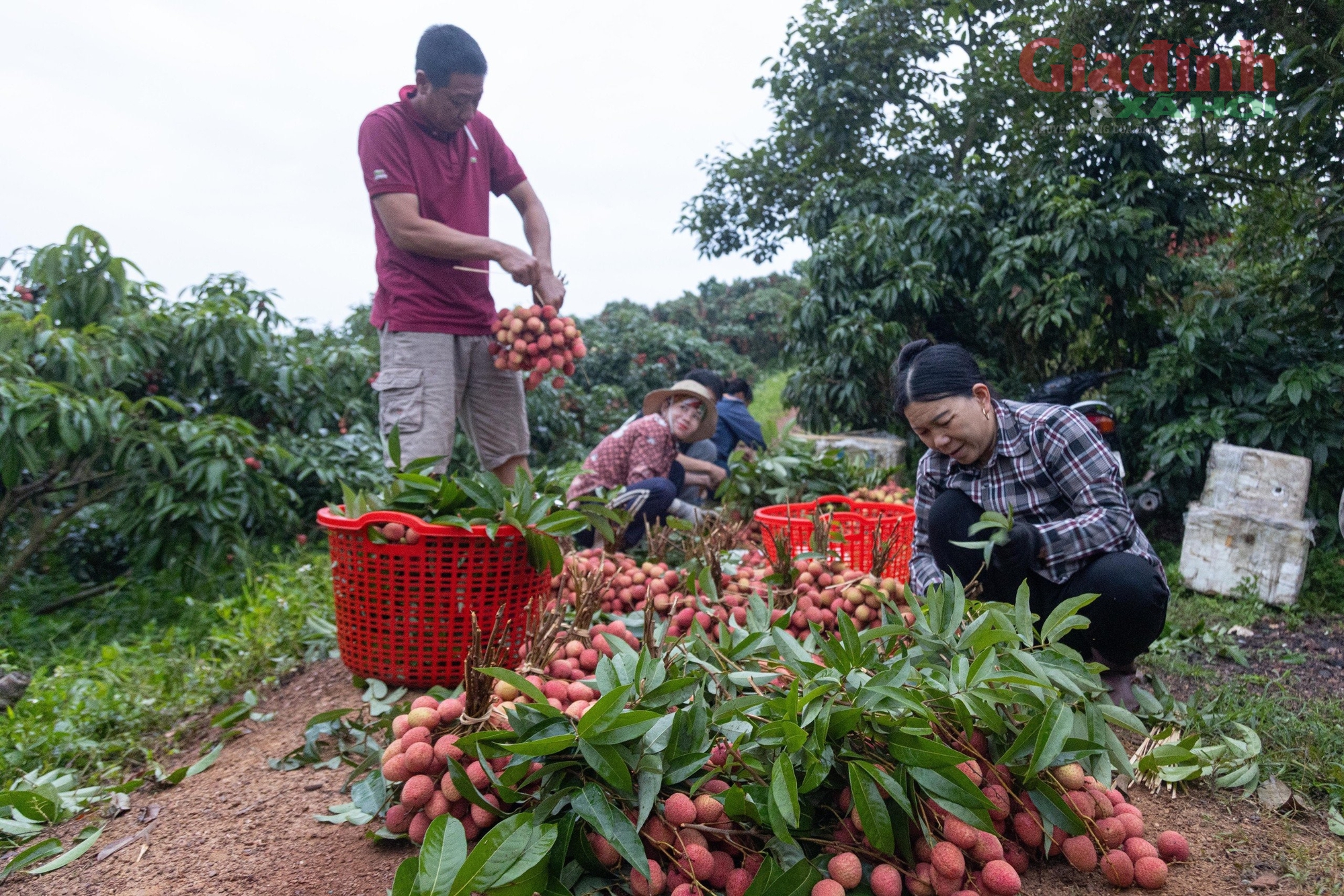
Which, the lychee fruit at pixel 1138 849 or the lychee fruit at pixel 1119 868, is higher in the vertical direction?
the lychee fruit at pixel 1138 849

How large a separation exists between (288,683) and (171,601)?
176cm

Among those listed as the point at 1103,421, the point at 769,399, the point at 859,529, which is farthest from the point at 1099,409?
the point at 769,399

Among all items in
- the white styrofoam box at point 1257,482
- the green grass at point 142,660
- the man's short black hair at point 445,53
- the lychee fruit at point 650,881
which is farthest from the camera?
the white styrofoam box at point 1257,482

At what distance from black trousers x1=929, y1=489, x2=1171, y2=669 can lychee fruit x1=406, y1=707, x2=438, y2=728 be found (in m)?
1.13

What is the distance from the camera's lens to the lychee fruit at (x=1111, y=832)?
4.34ft

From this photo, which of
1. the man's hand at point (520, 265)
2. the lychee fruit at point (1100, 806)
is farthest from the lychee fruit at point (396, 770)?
the man's hand at point (520, 265)

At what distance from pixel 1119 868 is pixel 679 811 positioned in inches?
26.9

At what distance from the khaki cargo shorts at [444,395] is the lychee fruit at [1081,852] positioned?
1.80 meters

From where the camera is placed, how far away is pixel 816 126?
6441 millimetres

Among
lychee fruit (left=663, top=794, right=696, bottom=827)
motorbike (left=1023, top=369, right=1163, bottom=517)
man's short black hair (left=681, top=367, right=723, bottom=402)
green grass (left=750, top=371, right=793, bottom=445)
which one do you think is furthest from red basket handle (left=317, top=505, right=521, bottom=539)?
green grass (left=750, top=371, right=793, bottom=445)

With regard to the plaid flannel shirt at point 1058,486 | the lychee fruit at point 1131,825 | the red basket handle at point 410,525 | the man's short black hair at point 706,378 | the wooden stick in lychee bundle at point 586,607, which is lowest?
the lychee fruit at point 1131,825

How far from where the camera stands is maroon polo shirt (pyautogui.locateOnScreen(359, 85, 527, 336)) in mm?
2508

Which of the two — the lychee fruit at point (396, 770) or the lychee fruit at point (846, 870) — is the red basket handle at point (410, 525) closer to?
the lychee fruit at point (396, 770)

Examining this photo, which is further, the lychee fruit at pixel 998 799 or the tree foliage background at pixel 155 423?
the tree foliage background at pixel 155 423
